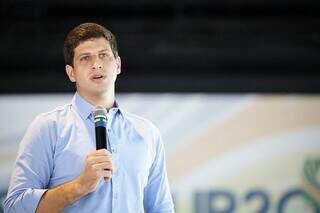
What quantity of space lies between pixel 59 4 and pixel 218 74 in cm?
108

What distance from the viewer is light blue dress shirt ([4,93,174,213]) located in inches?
52.3

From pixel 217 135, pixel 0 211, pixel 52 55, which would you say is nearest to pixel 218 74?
pixel 217 135

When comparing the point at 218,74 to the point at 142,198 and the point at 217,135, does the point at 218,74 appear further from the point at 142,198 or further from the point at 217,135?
the point at 142,198

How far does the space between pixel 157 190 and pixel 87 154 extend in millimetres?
267

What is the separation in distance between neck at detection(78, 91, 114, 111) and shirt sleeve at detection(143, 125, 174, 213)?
165 millimetres

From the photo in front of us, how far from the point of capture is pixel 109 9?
3568mm

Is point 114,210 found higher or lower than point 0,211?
higher

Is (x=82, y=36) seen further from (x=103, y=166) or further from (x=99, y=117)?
(x=103, y=166)

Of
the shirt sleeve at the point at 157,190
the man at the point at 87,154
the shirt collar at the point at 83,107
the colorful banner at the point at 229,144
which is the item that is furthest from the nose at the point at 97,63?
the colorful banner at the point at 229,144

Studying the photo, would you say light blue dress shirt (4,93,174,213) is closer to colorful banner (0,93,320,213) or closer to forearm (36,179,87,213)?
forearm (36,179,87,213)

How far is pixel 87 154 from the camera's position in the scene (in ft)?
4.40

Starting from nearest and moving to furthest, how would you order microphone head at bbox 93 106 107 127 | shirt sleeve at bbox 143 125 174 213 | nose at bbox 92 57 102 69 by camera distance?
microphone head at bbox 93 106 107 127, nose at bbox 92 57 102 69, shirt sleeve at bbox 143 125 174 213

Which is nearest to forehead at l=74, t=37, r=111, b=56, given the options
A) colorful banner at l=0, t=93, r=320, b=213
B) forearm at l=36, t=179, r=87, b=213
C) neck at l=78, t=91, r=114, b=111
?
neck at l=78, t=91, r=114, b=111

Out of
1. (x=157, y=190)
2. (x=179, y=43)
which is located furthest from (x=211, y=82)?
(x=157, y=190)
